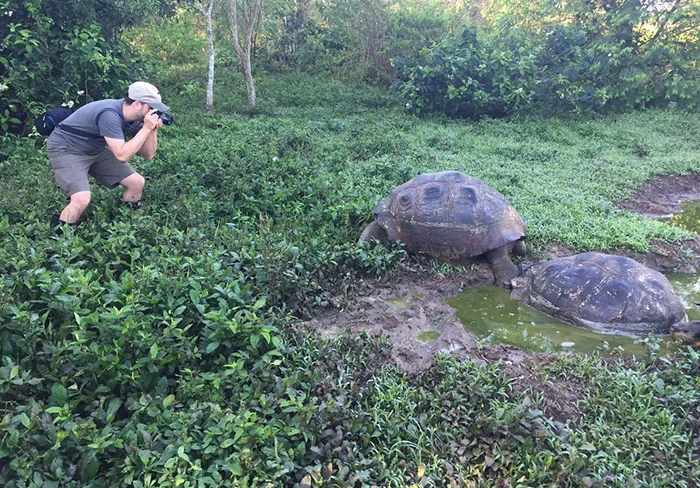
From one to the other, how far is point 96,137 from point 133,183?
0.51 m

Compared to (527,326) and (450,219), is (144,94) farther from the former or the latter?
(527,326)

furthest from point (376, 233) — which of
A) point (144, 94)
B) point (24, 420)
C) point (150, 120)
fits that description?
point (24, 420)

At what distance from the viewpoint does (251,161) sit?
18.5 ft

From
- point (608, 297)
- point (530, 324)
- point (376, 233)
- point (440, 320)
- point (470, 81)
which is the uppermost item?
point (470, 81)

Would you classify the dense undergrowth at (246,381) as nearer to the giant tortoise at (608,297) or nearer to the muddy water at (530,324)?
the muddy water at (530,324)

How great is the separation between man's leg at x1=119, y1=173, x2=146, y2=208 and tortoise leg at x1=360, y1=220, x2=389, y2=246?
198 centimetres

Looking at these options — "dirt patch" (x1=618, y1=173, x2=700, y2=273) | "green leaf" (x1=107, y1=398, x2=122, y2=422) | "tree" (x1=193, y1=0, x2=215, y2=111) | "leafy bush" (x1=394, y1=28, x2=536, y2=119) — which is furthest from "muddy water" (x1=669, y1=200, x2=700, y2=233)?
"tree" (x1=193, y1=0, x2=215, y2=111)

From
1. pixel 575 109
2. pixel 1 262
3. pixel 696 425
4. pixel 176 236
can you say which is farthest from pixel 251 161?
pixel 575 109

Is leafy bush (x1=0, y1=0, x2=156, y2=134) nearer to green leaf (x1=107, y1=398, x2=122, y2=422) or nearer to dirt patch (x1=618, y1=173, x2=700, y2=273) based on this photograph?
green leaf (x1=107, y1=398, x2=122, y2=422)

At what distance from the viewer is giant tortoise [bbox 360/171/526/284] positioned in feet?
14.2

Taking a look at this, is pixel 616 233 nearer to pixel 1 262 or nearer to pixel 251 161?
pixel 251 161

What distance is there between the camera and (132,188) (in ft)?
14.4

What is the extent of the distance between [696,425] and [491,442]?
109 cm

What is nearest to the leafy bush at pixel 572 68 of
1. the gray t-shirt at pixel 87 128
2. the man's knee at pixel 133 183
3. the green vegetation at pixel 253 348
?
the green vegetation at pixel 253 348
